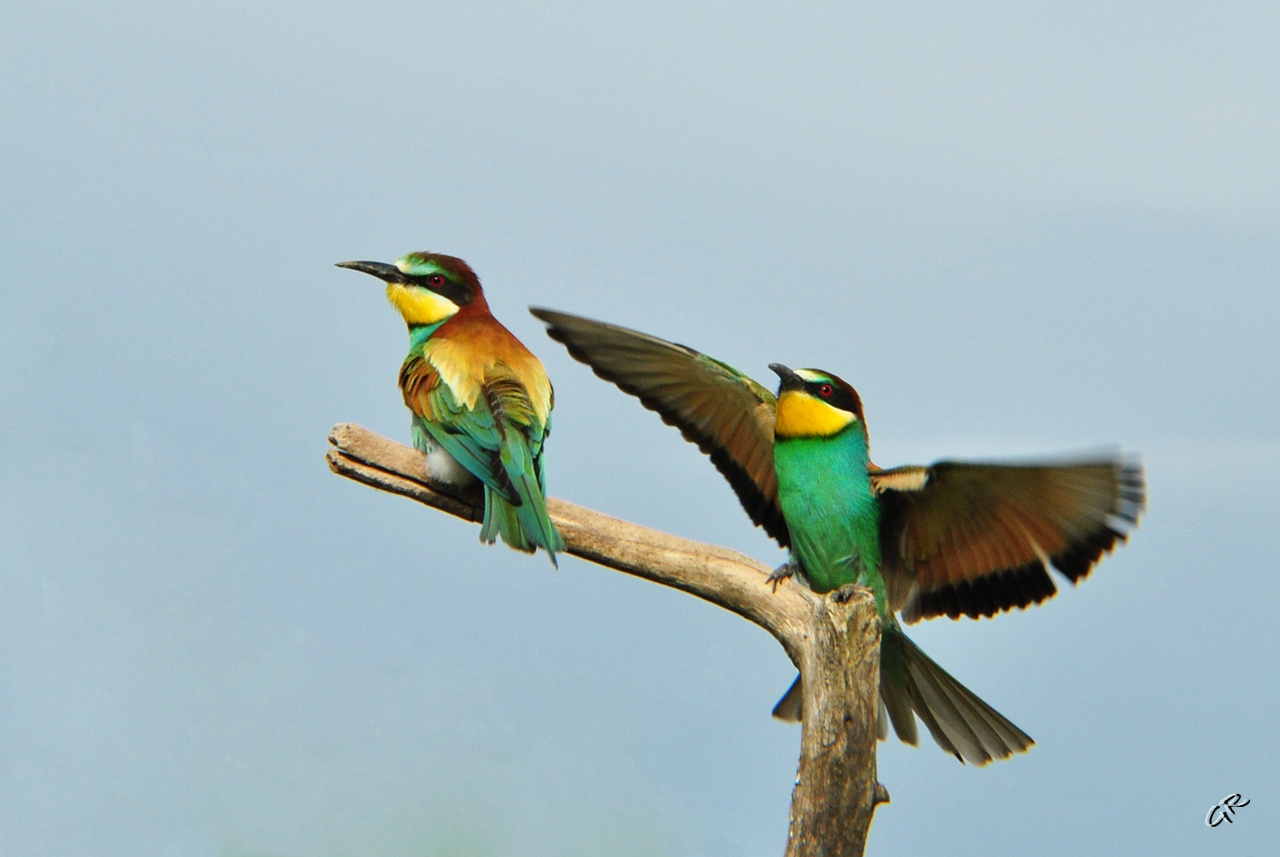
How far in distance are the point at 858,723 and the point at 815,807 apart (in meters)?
0.24

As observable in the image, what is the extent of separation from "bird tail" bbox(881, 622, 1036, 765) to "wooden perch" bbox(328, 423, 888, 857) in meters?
0.54

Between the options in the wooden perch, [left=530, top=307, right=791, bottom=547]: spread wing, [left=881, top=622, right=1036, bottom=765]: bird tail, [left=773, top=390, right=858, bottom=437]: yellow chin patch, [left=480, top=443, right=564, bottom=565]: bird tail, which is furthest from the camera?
[left=530, top=307, right=791, bottom=547]: spread wing

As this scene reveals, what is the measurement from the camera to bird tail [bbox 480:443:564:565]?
3.60 meters

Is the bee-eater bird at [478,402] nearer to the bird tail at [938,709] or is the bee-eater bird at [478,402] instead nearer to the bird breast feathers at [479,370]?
the bird breast feathers at [479,370]

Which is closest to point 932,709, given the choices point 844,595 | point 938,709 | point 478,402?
point 938,709

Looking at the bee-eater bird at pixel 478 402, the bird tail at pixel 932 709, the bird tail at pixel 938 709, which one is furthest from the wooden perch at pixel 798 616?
the bird tail at pixel 938 709

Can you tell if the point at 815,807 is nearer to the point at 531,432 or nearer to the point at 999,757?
the point at 999,757

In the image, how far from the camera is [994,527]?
369 centimetres

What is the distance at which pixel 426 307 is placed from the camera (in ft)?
14.5

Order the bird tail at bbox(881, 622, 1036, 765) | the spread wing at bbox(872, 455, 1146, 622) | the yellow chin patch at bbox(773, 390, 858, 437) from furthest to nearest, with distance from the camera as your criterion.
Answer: the yellow chin patch at bbox(773, 390, 858, 437) < the bird tail at bbox(881, 622, 1036, 765) < the spread wing at bbox(872, 455, 1146, 622)

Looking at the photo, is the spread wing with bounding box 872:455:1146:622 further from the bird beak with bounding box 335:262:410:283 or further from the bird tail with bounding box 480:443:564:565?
the bird beak with bounding box 335:262:410:283

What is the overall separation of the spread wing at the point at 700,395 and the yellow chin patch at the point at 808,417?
19cm

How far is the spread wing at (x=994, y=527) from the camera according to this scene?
11.4 ft

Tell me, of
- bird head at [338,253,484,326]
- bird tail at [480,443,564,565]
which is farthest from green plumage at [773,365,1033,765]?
bird head at [338,253,484,326]
